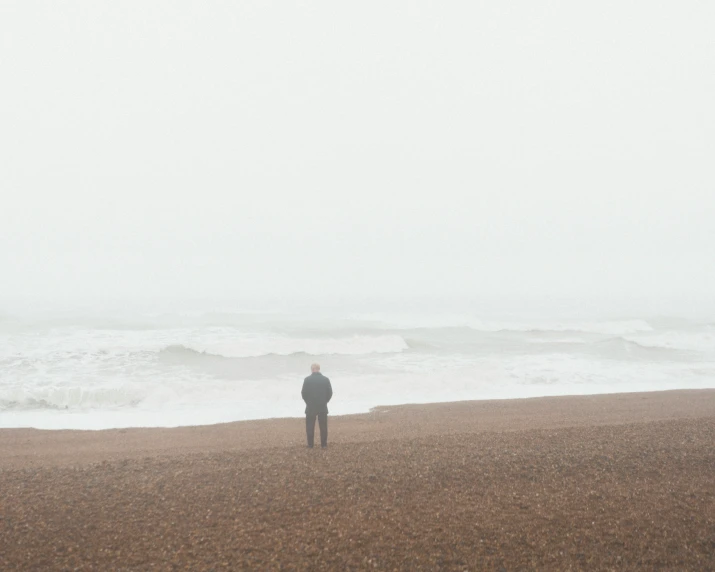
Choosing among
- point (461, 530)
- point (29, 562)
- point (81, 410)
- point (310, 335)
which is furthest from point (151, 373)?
point (461, 530)

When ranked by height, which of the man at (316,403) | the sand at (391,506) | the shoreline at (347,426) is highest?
the man at (316,403)

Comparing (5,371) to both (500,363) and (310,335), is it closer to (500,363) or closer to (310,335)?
(310,335)

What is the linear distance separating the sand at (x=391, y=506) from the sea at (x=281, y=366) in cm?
985

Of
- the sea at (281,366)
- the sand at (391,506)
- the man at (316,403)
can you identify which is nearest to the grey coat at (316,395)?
the man at (316,403)

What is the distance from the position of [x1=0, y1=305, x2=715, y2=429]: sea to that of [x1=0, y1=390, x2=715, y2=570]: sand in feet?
32.3

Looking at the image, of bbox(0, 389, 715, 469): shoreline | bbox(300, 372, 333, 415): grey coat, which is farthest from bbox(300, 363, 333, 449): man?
bbox(0, 389, 715, 469): shoreline

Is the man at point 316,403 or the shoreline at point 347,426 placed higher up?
the man at point 316,403

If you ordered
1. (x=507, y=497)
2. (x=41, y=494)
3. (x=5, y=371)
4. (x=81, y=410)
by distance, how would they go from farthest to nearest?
(x=5, y=371) < (x=81, y=410) < (x=41, y=494) < (x=507, y=497)

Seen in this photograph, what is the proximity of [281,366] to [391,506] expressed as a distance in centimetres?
2606

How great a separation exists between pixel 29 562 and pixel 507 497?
5795 mm

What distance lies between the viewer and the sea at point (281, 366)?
67.8 ft

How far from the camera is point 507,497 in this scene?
6.57 metres

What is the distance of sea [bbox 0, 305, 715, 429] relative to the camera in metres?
20.7

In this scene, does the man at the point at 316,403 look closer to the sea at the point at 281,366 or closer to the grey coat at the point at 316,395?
the grey coat at the point at 316,395
